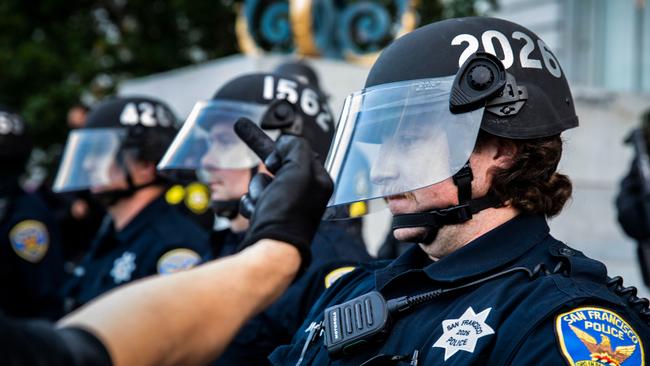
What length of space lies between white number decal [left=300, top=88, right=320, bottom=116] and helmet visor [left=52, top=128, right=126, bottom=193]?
1584mm

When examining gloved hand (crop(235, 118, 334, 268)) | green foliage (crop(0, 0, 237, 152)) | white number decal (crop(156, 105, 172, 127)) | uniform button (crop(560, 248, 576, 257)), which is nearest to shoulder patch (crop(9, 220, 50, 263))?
white number decal (crop(156, 105, 172, 127))

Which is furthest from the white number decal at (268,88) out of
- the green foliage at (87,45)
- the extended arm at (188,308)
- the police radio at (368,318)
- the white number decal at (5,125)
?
the green foliage at (87,45)

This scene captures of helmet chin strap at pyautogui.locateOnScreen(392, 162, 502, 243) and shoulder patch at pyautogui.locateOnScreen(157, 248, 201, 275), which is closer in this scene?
helmet chin strap at pyautogui.locateOnScreen(392, 162, 502, 243)

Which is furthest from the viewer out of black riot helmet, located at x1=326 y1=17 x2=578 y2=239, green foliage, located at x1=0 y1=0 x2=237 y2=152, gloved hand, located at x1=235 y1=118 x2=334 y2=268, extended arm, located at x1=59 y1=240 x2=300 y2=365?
green foliage, located at x1=0 y1=0 x2=237 y2=152

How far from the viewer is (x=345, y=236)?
3.73 metres

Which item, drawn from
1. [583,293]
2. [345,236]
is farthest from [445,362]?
[345,236]

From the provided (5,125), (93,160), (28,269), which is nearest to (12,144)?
(5,125)

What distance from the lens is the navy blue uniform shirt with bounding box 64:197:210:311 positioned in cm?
450

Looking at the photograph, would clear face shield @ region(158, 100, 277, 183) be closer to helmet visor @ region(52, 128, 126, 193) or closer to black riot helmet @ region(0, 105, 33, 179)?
helmet visor @ region(52, 128, 126, 193)

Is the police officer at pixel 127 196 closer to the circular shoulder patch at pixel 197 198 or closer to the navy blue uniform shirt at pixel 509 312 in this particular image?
the circular shoulder patch at pixel 197 198

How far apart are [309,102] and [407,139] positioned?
160 centimetres

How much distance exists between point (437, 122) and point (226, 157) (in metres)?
1.70

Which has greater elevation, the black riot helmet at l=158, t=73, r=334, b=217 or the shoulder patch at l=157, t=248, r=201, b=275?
the black riot helmet at l=158, t=73, r=334, b=217

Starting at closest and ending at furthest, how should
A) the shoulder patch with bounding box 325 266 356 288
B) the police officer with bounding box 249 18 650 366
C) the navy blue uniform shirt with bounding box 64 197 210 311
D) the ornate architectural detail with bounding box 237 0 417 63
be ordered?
the police officer with bounding box 249 18 650 366 → the shoulder patch with bounding box 325 266 356 288 → the navy blue uniform shirt with bounding box 64 197 210 311 → the ornate architectural detail with bounding box 237 0 417 63
